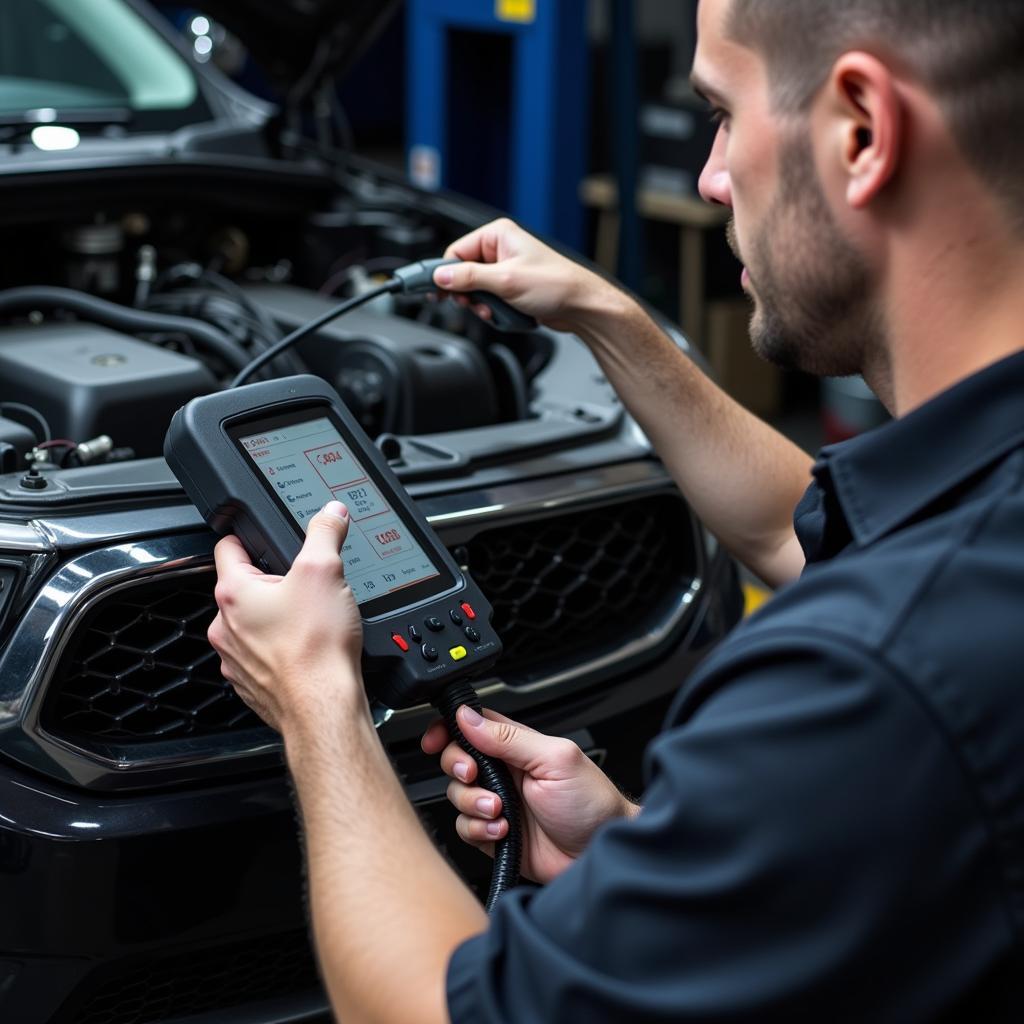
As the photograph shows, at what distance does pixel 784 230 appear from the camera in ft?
3.31

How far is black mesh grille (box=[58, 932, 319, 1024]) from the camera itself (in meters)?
1.35

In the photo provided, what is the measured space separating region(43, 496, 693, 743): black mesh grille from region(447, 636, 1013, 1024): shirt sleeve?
2.14ft

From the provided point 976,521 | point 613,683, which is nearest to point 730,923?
point 976,521

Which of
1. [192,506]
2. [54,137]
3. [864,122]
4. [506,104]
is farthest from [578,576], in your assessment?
[506,104]

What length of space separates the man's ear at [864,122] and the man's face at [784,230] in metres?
0.03

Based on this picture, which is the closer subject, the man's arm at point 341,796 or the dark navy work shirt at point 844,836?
the dark navy work shirt at point 844,836

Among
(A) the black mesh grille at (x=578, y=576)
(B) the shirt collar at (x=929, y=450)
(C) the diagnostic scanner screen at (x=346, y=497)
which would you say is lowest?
(A) the black mesh grille at (x=578, y=576)

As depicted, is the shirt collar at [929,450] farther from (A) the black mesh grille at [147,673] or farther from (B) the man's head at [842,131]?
(A) the black mesh grille at [147,673]

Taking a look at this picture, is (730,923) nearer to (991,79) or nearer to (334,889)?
(334,889)

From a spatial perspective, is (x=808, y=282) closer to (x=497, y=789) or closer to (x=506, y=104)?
(x=497, y=789)

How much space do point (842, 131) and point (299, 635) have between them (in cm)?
54

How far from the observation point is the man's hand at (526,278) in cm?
165

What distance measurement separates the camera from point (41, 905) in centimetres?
127

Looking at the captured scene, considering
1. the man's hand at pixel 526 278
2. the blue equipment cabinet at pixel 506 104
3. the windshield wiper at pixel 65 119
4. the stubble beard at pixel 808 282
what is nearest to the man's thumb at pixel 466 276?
the man's hand at pixel 526 278
